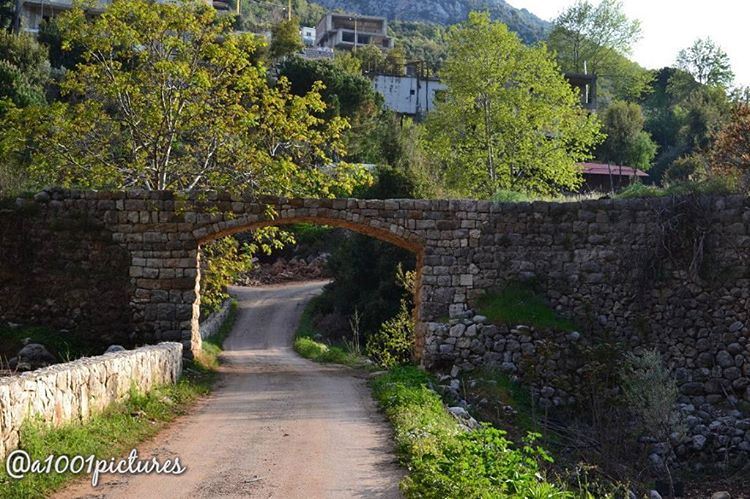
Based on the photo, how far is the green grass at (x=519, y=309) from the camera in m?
16.6

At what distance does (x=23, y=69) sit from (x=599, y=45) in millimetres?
40837

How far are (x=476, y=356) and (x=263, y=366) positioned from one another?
16.3 ft

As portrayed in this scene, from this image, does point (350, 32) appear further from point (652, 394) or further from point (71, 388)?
point (71, 388)

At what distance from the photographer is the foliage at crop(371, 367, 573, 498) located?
6.73 meters

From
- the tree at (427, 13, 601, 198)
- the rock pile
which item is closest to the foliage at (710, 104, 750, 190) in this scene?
the tree at (427, 13, 601, 198)

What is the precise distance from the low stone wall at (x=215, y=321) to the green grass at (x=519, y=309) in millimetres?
10994

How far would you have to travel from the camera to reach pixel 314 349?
77.7 feet

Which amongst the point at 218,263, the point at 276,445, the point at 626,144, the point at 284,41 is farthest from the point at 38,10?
the point at 276,445

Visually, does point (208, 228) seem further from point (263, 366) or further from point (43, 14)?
point (43, 14)

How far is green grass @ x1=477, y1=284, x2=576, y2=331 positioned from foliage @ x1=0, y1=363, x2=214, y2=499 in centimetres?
637

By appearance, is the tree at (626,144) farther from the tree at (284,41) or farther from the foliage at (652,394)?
the foliage at (652,394)

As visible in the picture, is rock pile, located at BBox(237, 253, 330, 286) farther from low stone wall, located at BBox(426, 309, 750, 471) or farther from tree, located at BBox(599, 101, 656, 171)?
low stone wall, located at BBox(426, 309, 750, 471)

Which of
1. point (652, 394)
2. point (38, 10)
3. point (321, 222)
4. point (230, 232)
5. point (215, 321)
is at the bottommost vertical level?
point (215, 321)

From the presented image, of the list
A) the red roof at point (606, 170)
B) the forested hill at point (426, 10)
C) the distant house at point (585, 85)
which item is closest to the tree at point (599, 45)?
the distant house at point (585, 85)
